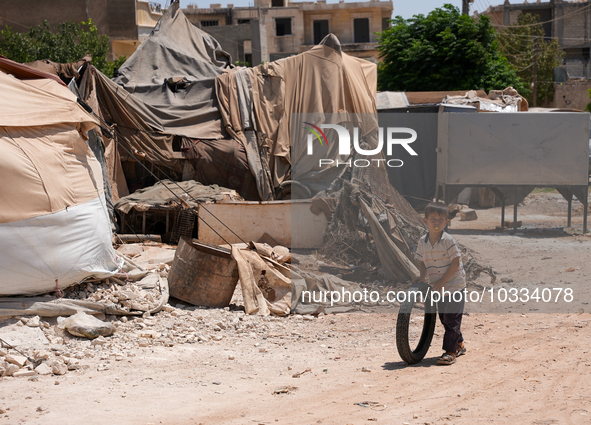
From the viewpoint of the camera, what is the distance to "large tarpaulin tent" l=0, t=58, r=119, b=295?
5.14 meters

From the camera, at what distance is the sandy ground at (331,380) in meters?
3.43

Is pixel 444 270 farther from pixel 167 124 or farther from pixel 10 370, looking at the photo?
pixel 167 124

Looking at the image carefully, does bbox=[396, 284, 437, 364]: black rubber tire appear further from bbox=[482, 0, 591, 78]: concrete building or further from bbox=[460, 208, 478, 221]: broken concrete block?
bbox=[482, 0, 591, 78]: concrete building

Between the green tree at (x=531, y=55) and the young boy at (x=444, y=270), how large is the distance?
34220mm

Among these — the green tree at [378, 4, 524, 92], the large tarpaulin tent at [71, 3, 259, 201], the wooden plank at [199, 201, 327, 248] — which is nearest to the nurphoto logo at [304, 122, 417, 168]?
the large tarpaulin tent at [71, 3, 259, 201]

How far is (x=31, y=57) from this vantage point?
17.8 metres

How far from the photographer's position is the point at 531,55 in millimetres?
36844

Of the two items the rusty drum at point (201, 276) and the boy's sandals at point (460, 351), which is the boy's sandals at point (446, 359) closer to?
the boy's sandals at point (460, 351)

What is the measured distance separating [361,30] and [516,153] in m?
32.1

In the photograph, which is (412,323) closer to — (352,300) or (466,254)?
(352,300)

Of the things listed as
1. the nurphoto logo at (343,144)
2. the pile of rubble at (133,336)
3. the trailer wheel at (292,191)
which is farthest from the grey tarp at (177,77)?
the pile of rubble at (133,336)

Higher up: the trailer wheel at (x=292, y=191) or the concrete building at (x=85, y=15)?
the concrete building at (x=85, y=15)

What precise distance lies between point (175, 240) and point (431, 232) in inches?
214

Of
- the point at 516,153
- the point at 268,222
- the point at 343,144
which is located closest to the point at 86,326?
the point at 268,222
